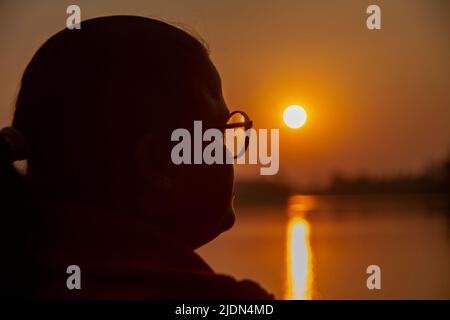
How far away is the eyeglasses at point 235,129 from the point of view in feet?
→ 3.72

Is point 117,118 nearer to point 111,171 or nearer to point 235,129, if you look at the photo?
point 111,171

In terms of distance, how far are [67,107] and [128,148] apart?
113 mm

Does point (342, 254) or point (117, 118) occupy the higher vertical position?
point (342, 254)

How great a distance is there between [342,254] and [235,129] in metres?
7.65

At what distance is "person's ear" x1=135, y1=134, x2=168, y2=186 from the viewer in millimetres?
1062

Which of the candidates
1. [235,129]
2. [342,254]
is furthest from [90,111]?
[342,254]

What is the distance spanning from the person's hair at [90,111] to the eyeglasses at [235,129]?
0.07m

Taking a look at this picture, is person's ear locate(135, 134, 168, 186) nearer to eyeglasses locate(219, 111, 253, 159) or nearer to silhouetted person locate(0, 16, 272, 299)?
silhouetted person locate(0, 16, 272, 299)

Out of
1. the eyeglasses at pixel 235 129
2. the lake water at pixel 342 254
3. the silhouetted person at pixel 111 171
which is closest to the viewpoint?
the silhouetted person at pixel 111 171

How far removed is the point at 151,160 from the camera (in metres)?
1.07

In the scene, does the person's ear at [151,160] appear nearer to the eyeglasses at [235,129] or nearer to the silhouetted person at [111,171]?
the silhouetted person at [111,171]

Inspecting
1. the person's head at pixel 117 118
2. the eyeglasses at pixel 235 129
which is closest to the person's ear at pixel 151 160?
the person's head at pixel 117 118
